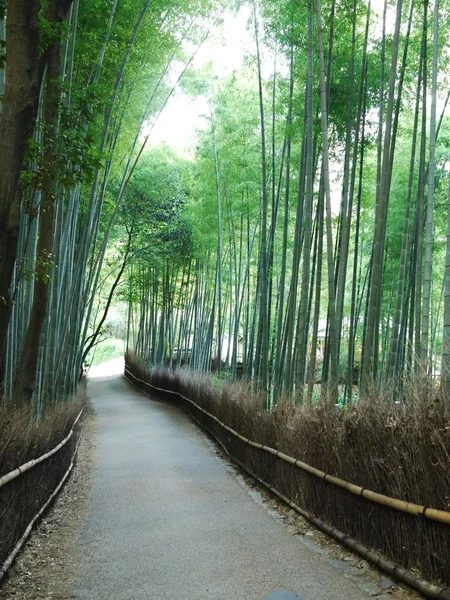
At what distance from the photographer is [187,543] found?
3469 millimetres

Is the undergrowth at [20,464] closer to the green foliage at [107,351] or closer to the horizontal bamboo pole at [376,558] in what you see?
the horizontal bamboo pole at [376,558]

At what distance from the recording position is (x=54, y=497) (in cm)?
453

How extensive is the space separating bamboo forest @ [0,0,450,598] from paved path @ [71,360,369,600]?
401 mm

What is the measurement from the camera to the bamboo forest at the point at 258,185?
9.57 feet

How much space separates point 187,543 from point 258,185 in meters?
6.19

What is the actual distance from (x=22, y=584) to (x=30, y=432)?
0.97 m

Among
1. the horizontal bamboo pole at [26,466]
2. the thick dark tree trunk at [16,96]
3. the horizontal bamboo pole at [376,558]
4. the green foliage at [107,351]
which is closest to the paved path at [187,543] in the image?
the horizontal bamboo pole at [376,558]

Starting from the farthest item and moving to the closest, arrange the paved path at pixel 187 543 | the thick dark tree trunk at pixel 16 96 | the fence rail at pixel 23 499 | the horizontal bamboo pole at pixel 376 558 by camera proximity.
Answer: the fence rail at pixel 23 499, the paved path at pixel 187 543, the thick dark tree trunk at pixel 16 96, the horizontal bamboo pole at pixel 376 558

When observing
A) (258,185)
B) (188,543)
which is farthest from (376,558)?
(258,185)

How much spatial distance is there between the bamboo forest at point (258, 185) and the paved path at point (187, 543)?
15.8 inches

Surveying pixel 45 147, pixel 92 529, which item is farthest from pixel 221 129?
pixel 92 529

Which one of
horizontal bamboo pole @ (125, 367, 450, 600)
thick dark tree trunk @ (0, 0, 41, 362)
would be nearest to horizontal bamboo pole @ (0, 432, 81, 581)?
thick dark tree trunk @ (0, 0, 41, 362)

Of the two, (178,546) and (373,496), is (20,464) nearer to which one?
(178,546)

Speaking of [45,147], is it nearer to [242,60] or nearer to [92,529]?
[92,529]
